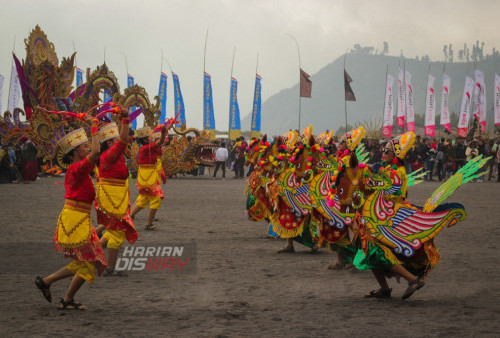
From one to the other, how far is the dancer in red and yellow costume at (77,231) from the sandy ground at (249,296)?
277 mm

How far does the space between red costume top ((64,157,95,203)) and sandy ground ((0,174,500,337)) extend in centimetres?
102

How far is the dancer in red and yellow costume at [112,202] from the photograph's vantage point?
8.32m

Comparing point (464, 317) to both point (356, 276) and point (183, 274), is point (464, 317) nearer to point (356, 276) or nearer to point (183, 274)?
point (356, 276)

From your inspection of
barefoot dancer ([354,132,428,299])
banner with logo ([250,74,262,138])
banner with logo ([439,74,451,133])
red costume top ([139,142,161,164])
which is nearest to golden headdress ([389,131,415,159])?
barefoot dancer ([354,132,428,299])

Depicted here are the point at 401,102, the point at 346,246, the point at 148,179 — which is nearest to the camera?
the point at 346,246

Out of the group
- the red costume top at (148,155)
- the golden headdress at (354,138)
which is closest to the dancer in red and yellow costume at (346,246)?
the golden headdress at (354,138)

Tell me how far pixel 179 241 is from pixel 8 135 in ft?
69.0

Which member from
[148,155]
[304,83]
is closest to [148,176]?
[148,155]

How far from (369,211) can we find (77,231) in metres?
2.80

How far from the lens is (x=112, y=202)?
8.48m

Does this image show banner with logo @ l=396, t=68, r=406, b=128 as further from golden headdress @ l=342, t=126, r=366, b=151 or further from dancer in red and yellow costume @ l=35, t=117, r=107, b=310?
dancer in red and yellow costume @ l=35, t=117, r=107, b=310

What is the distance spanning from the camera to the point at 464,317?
635 cm

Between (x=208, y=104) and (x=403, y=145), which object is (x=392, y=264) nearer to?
(x=403, y=145)

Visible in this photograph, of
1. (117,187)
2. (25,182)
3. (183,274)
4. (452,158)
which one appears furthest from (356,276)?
(452,158)
